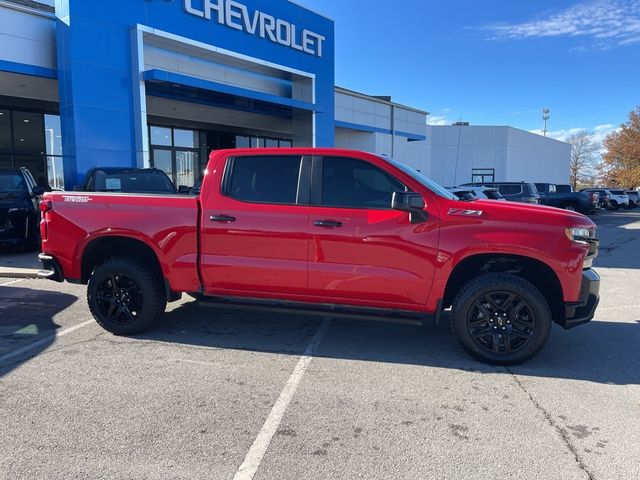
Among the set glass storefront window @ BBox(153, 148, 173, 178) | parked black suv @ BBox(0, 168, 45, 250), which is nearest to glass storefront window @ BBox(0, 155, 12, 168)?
glass storefront window @ BBox(153, 148, 173, 178)

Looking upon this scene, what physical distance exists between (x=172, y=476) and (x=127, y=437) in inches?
23.1

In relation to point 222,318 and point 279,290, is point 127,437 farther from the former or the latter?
point 222,318

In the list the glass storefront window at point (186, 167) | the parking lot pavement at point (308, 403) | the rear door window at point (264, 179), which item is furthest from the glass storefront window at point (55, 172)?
the rear door window at point (264, 179)

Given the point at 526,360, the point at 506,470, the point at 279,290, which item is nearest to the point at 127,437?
the point at 279,290

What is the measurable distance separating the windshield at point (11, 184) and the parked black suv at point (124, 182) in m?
1.20

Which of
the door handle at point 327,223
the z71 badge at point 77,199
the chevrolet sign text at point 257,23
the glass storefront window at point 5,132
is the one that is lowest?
the door handle at point 327,223

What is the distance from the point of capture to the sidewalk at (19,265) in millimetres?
→ 8500

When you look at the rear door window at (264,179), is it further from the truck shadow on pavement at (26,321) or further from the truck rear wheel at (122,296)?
the truck shadow on pavement at (26,321)

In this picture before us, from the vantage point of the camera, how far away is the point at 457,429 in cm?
335

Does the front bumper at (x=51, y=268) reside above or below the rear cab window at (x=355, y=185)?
below

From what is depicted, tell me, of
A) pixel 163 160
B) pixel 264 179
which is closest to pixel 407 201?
pixel 264 179

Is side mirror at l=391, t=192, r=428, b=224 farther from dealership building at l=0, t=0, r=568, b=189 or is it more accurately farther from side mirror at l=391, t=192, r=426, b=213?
dealership building at l=0, t=0, r=568, b=189

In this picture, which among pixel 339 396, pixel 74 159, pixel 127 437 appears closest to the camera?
pixel 127 437

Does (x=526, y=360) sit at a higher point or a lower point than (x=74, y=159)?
lower
